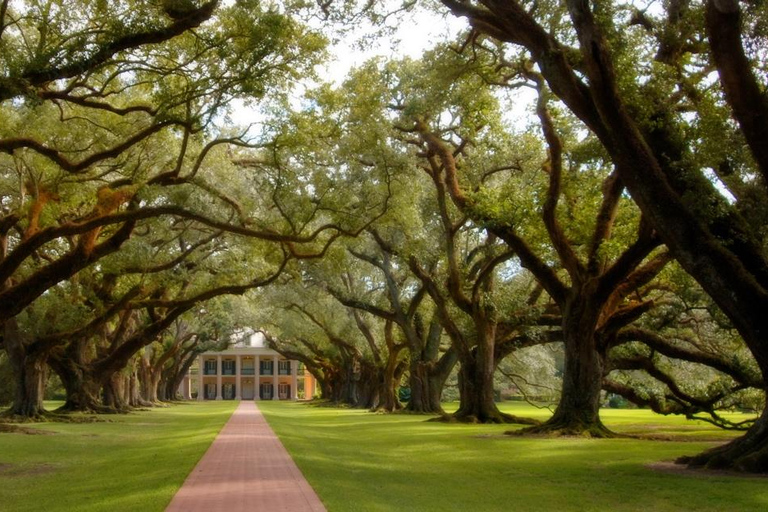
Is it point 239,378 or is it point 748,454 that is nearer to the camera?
point 748,454

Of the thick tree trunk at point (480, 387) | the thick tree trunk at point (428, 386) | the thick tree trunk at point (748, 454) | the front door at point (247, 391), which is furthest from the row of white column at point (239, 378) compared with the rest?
the thick tree trunk at point (748, 454)

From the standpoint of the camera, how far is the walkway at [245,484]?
841 cm

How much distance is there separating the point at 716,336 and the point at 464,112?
1043 centimetres

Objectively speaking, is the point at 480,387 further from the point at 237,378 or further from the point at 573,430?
the point at 237,378

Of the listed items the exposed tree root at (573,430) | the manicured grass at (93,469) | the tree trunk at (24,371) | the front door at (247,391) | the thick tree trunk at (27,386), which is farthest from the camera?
the front door at (247,391)

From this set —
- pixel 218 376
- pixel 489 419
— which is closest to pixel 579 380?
pixel 489 419

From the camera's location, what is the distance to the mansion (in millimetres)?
97188

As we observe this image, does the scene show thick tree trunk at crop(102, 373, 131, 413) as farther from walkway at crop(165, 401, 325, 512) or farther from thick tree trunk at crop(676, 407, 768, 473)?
thick tree trunk at crop(676, 407, 768, 473)

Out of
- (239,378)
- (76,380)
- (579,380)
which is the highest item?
(239,378)

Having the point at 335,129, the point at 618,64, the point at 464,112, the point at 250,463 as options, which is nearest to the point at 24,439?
the point at 250,463

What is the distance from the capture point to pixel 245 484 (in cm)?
1021

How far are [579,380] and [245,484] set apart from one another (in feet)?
36.6

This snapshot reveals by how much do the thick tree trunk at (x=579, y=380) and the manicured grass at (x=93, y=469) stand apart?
8.55 metres

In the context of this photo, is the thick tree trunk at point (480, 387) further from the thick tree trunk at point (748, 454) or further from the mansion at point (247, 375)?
the mansion at point (247, 375)
